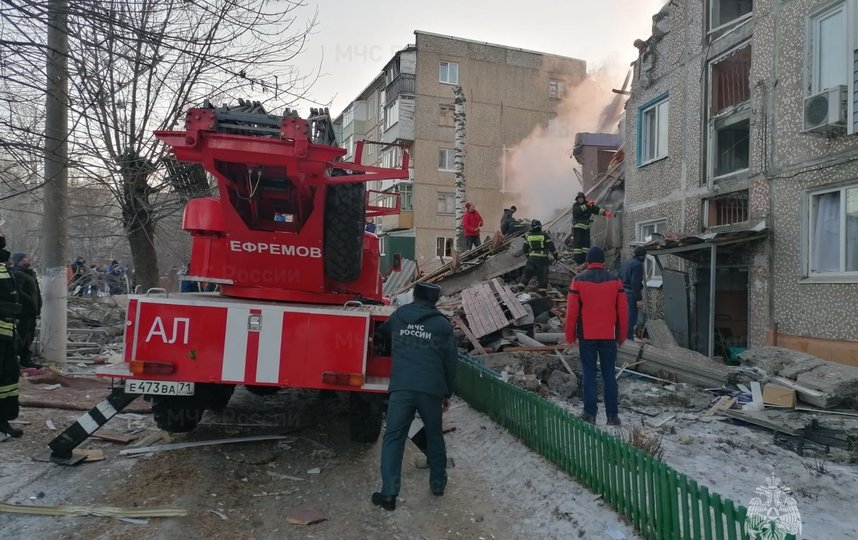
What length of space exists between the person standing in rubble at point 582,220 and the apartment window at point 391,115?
19.7m

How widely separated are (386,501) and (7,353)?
4150 mm

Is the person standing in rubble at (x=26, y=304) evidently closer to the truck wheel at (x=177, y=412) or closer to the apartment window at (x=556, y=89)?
the truck wheel at (x=177, y=412)

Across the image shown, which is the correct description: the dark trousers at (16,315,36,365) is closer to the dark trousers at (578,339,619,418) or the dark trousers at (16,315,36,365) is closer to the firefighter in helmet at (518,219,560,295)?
the dark trousers at (578,339,619,418)

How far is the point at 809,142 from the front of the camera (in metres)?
8.80

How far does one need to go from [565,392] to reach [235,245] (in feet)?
14.7

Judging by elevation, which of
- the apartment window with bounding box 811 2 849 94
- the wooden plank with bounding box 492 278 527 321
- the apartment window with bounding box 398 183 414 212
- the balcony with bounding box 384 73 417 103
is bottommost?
the wooden plank with bounding box 492 278 527 321

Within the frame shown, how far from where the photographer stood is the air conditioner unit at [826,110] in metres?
7.96

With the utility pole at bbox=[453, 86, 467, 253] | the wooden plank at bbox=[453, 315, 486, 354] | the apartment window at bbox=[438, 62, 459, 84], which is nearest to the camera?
the wooden plank at bbox=[453, 315, 486, 354]

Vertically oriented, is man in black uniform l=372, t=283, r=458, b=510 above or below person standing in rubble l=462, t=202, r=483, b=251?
below

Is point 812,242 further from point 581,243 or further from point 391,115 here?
point 391,115

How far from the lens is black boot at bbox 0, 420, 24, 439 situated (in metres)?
5.60

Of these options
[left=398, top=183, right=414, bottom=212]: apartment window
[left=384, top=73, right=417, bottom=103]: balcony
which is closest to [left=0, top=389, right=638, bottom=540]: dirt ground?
[left=398, top=183, right=414, bottom=212]: apartment window

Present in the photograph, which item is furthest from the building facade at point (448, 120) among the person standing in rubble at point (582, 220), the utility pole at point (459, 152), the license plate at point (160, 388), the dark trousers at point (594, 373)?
the license plate at point (160, 388)

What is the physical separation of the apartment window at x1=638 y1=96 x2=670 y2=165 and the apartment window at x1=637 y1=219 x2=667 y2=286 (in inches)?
59.3
